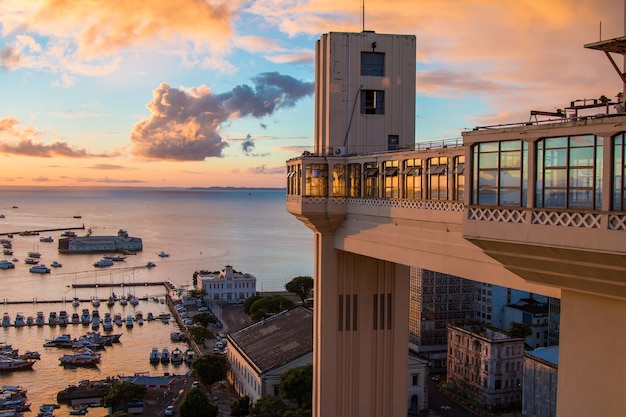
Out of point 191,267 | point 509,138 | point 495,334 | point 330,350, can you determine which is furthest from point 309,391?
point 191,267

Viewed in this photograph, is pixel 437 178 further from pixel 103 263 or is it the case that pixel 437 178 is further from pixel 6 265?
pixel 6 265

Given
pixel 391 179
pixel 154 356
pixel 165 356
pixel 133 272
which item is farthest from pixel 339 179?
pixel 133 272

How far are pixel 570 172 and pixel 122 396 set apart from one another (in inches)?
1327

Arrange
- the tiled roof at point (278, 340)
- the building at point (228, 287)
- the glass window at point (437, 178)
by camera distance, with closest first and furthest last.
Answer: the glass window at point (437, 178)
the tiled roof at point (278, 340)
the building at point (228, 287)

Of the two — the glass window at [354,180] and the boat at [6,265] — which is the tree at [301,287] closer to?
the glass window at [354,180]

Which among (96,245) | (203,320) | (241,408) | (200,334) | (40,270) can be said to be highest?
(96,245)

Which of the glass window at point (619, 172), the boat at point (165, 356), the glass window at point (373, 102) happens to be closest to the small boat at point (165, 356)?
the boat at point (165, 356)

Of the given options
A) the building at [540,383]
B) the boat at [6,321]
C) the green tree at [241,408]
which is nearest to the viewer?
the green tree at [241,408]

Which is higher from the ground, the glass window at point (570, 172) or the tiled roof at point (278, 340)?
the glass window at point (570, 172)

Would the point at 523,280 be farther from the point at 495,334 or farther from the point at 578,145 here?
the point at 495,334

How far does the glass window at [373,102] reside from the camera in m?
14.7

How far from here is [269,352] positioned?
3925 centimetres

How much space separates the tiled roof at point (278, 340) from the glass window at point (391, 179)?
1015 inches

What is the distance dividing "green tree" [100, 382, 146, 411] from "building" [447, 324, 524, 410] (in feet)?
66.7
